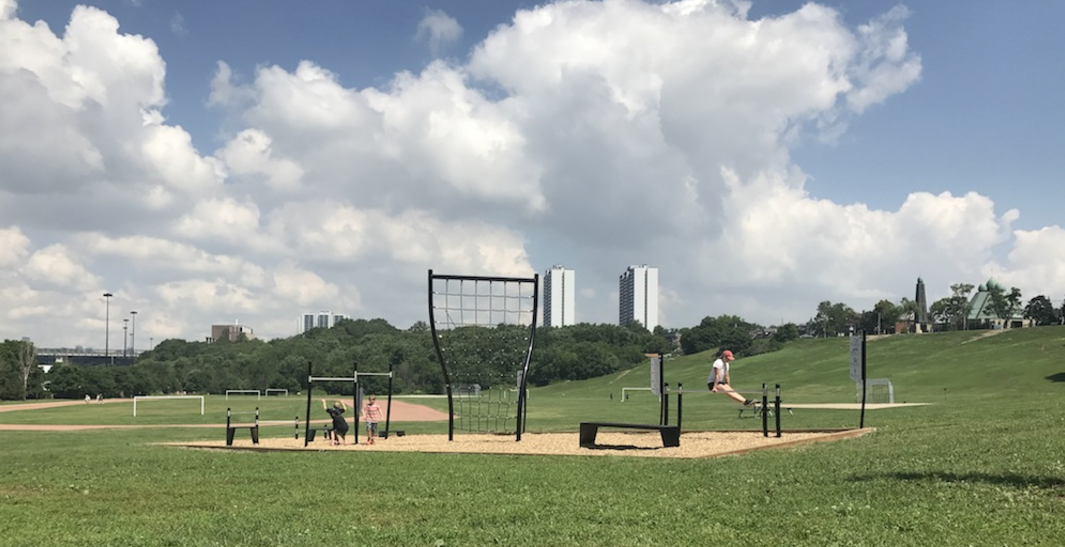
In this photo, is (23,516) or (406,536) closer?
(406,536)

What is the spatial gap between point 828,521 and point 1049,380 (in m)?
63.1

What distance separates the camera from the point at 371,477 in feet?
46.6

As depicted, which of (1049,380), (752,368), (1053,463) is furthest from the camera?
(752,368)

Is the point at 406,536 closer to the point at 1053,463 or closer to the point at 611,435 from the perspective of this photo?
the point at 1053,463

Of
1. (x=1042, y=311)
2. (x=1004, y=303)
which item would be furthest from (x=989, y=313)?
(x=1042, y=311)

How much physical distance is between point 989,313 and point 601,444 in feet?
529

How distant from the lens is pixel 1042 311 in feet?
443

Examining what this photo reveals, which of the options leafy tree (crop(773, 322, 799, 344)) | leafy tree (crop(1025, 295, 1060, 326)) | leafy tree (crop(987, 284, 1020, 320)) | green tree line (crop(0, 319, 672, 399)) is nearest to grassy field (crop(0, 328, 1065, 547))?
green tree line (crop(0, 319, 672, 399))

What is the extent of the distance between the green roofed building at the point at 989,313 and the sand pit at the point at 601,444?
134535mm

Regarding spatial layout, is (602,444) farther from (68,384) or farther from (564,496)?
(68,384)

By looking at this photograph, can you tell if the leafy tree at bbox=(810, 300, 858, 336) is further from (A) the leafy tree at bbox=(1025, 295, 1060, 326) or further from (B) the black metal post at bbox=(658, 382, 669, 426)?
(B) the black metal post at bbox=(658, 382, 669, 426)

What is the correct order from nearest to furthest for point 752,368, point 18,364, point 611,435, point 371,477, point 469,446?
point 371,477 → point 469,446 → point 611,435 → point 18,364 → point 752,368

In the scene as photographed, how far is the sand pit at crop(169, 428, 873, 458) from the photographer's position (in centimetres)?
1850

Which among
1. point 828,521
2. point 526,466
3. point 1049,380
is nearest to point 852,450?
point 526,466
